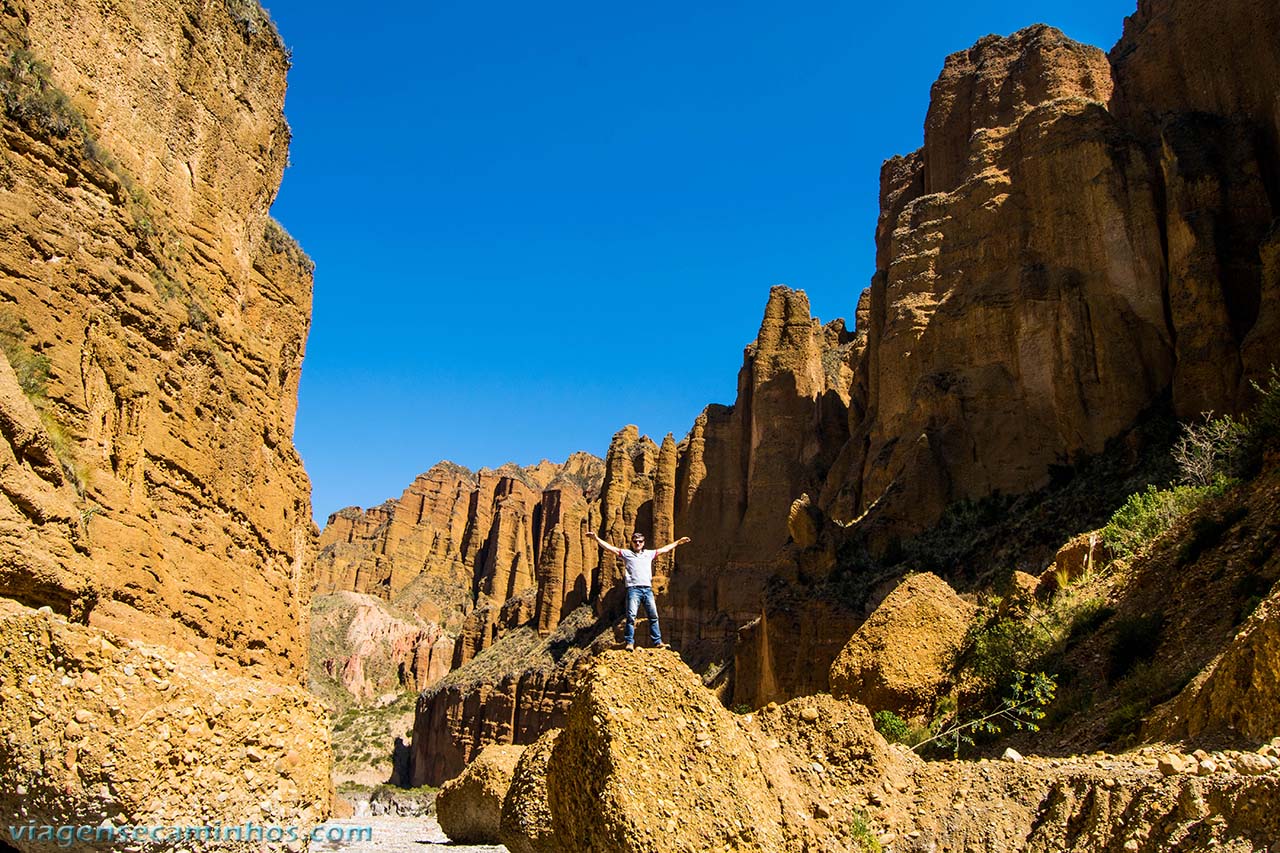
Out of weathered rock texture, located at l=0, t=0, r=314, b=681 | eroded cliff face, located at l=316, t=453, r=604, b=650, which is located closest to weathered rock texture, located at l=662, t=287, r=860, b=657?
eroded cliff face, located at l=316, t=453, r=604, b=650

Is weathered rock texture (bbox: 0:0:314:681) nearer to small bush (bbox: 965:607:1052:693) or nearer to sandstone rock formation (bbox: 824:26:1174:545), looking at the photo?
small bush (bbox: 965:607:1052:693)

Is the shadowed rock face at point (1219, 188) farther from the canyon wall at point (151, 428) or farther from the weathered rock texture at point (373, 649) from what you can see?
the weathered rock texture at point (373, 649)

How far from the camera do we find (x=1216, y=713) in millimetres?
9750

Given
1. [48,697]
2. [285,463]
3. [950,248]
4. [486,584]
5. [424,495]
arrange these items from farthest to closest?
[424,495] → [486,584] → [950,248] → [285,463] → [48,697]

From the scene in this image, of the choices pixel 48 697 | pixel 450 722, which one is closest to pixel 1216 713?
pixel 48 697

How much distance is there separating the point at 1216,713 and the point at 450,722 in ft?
249

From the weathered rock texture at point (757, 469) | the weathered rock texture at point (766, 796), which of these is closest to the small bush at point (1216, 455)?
the weathered rock texture at point (766, 796)

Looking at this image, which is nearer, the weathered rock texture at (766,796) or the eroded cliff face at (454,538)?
the weathered rock texture at (766,796)

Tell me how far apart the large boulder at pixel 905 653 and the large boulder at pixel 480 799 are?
6.47 metres

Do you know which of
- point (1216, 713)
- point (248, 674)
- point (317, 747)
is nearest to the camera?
point (317, 747)

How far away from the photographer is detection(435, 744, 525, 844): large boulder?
1853 centimetres

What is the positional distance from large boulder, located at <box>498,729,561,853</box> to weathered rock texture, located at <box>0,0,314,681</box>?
3622 millimetres

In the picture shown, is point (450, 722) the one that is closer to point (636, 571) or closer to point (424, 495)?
point (424, 495)

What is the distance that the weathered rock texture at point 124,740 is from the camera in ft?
18.9
